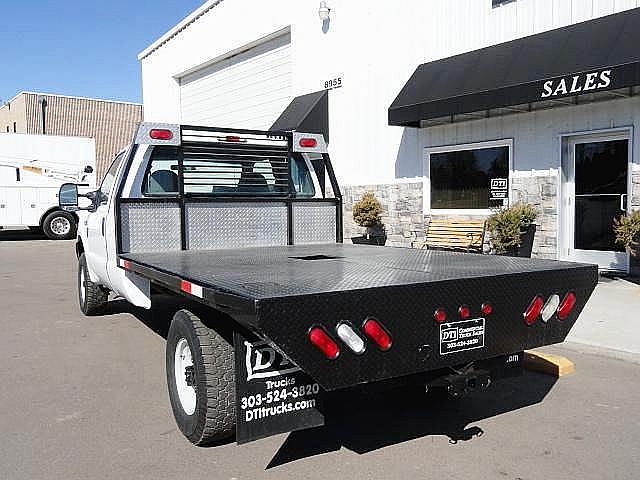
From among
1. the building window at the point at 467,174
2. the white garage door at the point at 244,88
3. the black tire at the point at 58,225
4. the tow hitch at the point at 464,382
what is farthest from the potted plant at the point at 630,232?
→ the black tire at the point at 58,225

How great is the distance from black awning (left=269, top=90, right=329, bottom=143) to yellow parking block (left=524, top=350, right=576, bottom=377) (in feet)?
32.9

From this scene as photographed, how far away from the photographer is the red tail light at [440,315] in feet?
10.3

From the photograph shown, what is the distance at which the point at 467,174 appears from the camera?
11609 millimetres

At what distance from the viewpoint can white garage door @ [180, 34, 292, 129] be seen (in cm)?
1709

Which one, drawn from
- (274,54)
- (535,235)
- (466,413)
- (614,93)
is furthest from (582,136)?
(274,54)

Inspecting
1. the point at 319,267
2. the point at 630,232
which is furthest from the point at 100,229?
the point at 630,232

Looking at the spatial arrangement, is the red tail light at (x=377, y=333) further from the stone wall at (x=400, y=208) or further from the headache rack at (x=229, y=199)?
the stone wall at (x=400, y=208)

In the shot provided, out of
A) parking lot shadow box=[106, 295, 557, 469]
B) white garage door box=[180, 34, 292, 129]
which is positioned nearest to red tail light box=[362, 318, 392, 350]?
parking lot shadow box=[106, 295, 557, 469]

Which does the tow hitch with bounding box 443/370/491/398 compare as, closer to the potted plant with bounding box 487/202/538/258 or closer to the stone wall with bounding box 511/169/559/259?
the potted plant with bounding box 487/202/538/258

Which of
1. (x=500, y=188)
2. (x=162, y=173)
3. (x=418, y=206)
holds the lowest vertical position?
(x=418, y=206)

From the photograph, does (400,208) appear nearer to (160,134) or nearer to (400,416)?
(160,134)

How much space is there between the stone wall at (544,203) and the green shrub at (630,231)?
1.47 m

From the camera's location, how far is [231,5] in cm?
1839

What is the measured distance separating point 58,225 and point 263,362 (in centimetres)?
2069
